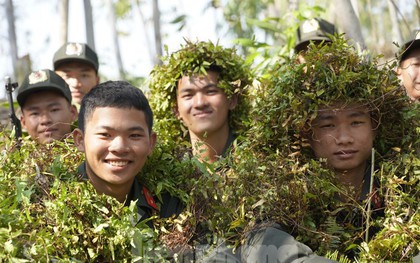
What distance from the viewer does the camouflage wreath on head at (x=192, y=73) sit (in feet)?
23.2

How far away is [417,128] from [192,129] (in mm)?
2420

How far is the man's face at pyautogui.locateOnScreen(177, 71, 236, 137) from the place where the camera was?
694 cm

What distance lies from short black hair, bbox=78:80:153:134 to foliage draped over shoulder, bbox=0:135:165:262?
0.45 m

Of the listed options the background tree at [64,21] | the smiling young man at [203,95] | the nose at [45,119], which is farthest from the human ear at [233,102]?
the background tree at [64,21]

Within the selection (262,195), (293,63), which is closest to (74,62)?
(293,63)

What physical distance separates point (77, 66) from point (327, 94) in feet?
13.1

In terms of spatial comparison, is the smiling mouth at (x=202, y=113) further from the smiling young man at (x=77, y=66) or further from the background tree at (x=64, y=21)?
the background tree at (x=64, y=21)

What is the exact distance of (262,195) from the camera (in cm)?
479

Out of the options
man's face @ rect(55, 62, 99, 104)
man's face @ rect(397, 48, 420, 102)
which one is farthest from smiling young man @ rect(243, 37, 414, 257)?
man's face @ rect(55, 62, 99, 104)

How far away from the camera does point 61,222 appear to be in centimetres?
427

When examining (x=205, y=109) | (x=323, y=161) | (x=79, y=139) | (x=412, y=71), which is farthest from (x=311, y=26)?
(x=79, y=139)

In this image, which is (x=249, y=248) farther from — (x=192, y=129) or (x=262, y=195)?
(x=192, y=129)

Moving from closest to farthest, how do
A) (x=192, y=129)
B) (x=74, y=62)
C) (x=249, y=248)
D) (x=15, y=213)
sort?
(x=15, y=213), (x=249, y=248), (x=192, y=129), (x=74, y=62)

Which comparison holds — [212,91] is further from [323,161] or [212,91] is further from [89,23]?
[89,23]
